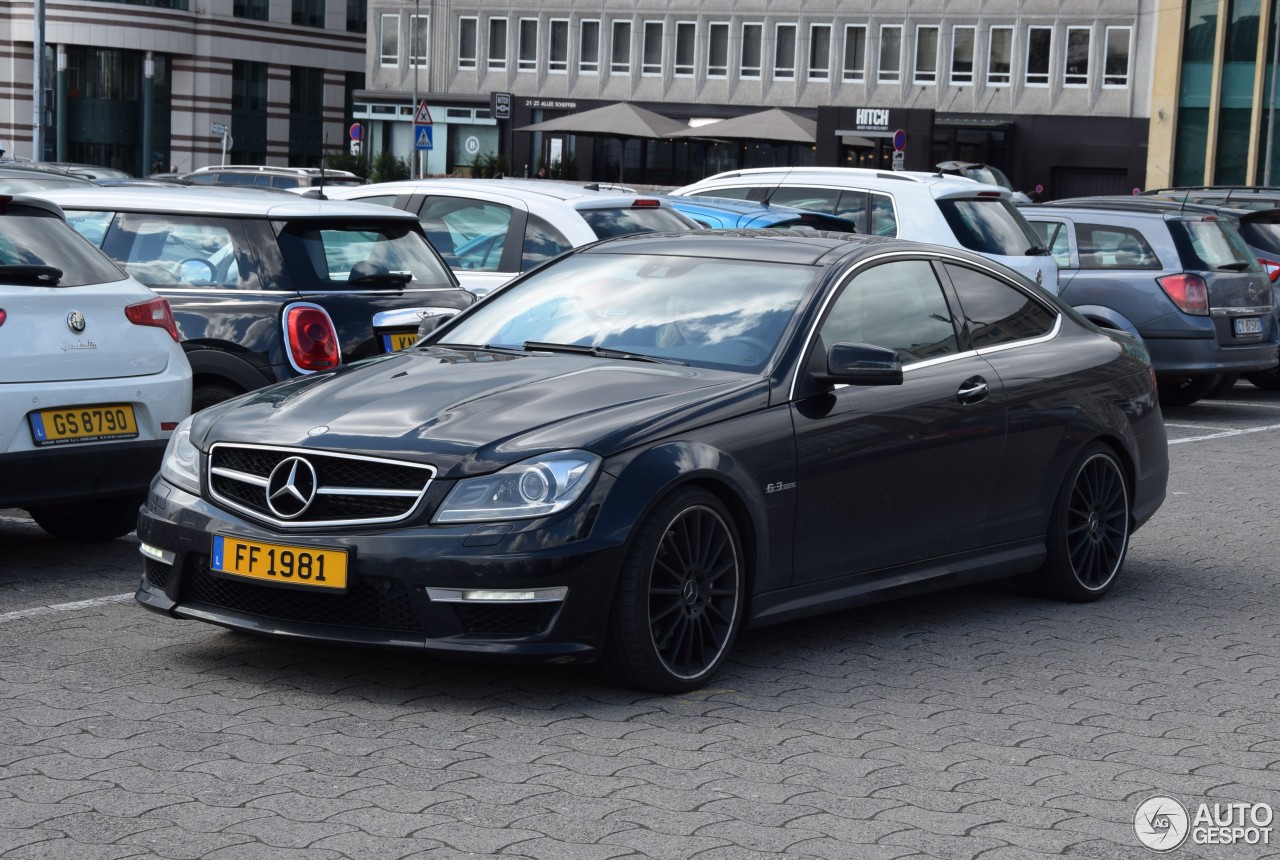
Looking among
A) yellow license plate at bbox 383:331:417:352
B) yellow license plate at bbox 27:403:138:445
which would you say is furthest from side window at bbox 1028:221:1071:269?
yellow license plate at bbox 27:403:138:445

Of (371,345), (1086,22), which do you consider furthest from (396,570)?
(1086,22)

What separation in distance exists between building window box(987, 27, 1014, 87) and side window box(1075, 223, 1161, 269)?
154 feet

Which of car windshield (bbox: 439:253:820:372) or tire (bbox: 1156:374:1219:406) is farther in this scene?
tire (bbox: 1156:374:1219:406)

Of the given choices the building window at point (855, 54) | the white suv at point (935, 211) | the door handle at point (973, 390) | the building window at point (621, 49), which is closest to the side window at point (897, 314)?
the door handle at point (973, 390)

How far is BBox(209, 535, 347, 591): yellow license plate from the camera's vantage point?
5.52m

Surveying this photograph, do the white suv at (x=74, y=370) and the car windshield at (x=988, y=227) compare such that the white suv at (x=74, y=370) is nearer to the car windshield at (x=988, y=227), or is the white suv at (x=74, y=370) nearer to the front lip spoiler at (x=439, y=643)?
the front lip spoiler at (x=439, y=643)

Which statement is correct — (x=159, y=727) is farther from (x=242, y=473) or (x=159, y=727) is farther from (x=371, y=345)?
(x=371, y=345)

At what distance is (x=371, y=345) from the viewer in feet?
29.9

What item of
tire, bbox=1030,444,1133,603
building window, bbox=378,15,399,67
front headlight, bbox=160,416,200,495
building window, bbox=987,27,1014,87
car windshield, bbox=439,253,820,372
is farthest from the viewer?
building window, bbox=378,15,399,67

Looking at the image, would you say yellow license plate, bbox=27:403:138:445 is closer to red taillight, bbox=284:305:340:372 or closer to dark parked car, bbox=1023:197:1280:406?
red taillight, bbox=284:305:340:372

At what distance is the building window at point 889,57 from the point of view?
6309 centimetres

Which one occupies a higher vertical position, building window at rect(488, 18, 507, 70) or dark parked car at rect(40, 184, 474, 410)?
building window at rect(488, 18, 507, 70)

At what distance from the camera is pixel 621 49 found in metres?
67.2

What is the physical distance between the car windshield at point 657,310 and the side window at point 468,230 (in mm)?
4978
